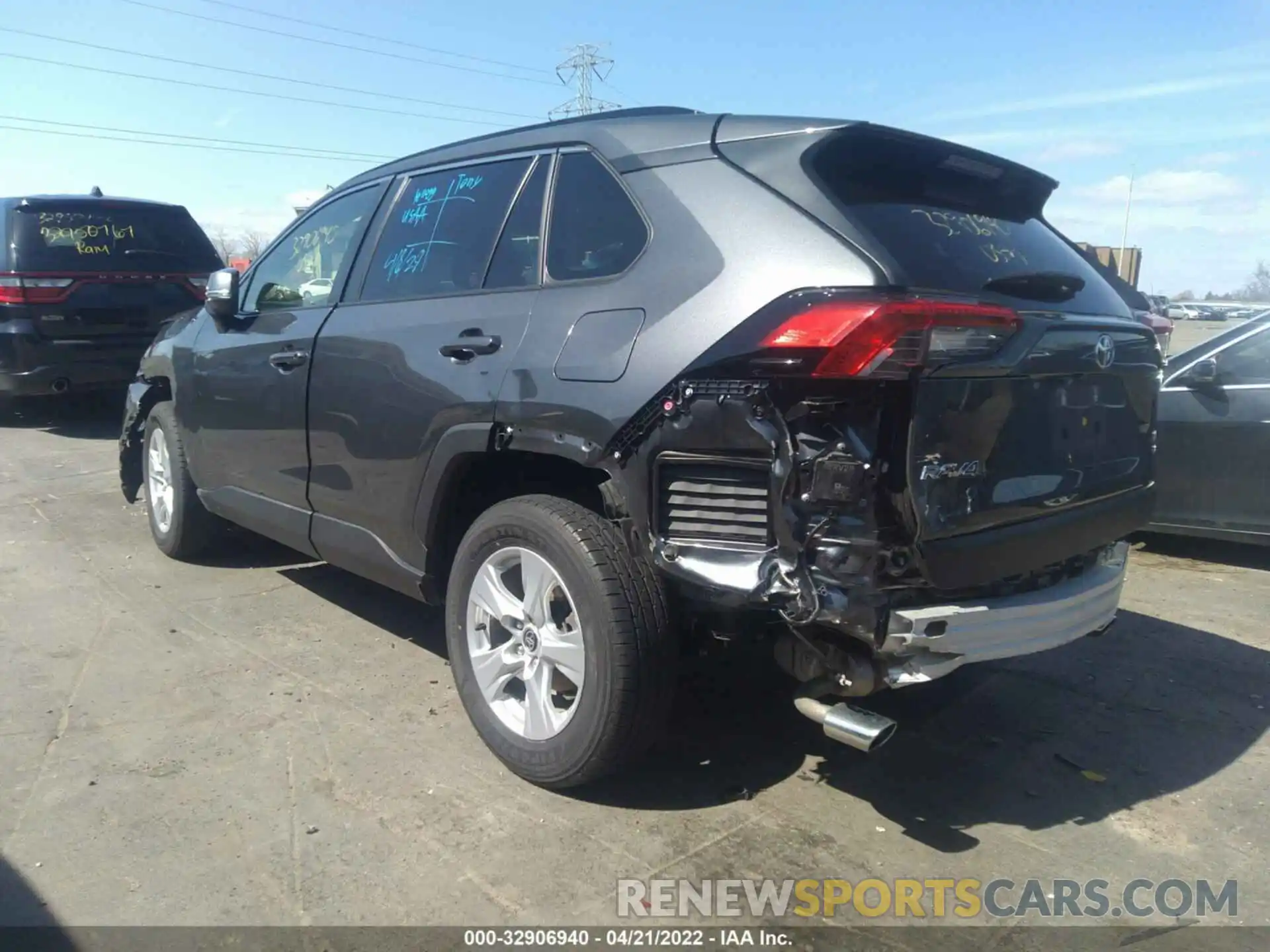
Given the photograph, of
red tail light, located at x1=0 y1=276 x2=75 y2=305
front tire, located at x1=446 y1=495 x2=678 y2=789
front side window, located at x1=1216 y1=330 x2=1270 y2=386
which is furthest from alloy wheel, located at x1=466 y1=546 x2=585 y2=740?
red tail light, located at x1=0 y1=276 x2=75 y2=305

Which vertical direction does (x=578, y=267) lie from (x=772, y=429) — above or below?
above

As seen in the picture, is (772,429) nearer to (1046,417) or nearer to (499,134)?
(1046,417)

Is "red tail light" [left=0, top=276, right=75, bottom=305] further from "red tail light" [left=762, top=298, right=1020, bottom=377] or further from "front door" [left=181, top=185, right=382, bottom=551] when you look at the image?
"red tail light" [left=762, top=298, right=1020, bottom=377]

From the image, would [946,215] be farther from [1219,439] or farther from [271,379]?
[1219,439]

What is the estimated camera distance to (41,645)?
4387 mm

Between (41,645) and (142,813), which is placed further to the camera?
(41,645)

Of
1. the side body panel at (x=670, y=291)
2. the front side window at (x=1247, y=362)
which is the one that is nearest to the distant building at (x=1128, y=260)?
the front side window at (x=1247, y=362)

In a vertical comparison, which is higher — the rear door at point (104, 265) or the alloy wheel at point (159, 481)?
the rear door at point (104, 265)

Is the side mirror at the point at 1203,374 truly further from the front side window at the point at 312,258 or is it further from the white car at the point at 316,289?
the white car at the point at 316,289

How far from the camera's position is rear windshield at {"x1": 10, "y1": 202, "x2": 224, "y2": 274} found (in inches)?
347

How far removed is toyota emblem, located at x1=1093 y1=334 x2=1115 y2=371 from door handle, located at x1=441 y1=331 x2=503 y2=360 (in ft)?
5.94

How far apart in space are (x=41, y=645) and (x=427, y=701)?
1.84 metres

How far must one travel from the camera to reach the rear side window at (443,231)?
141 inches

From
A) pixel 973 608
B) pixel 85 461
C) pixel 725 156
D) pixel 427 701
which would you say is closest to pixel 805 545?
pixel 973 608
